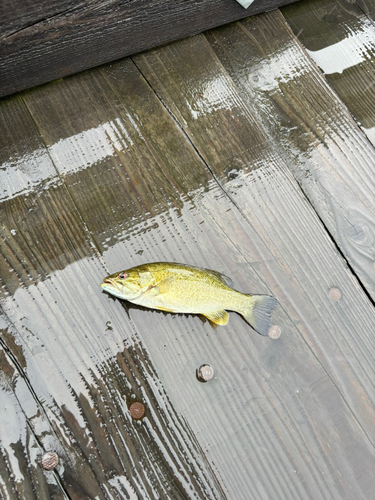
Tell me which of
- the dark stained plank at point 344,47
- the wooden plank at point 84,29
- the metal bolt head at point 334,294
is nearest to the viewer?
the wooden plank at point 84,29

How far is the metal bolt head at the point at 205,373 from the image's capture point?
200 cm

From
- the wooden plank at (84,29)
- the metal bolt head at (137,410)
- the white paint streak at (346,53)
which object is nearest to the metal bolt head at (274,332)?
the metal bolt head at (137,410)

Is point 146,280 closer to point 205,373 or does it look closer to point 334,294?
point 205,373

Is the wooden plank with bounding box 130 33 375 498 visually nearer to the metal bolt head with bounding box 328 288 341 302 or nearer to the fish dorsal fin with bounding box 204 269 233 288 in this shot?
the metal bolt head with bounding box 328 288 341 302

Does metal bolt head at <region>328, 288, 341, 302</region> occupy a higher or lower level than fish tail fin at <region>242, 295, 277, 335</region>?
lower

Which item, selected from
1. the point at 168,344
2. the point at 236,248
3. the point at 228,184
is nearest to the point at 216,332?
the point at 168,344

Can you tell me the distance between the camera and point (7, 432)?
6.04 feet

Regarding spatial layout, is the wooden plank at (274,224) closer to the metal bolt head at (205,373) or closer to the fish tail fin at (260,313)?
the fish tail fin at (260,313)

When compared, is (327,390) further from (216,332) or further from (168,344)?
(168,344)

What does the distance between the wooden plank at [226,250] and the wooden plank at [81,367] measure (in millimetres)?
91

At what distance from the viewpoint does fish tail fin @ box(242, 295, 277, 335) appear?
6.77 feet

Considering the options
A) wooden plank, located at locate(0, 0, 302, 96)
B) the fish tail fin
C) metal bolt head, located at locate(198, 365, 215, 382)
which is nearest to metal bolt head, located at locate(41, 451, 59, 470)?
metal bolt head, located at locate(198, 365, 215, 382)

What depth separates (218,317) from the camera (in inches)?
81.2

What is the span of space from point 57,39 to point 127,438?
87.2 inches
